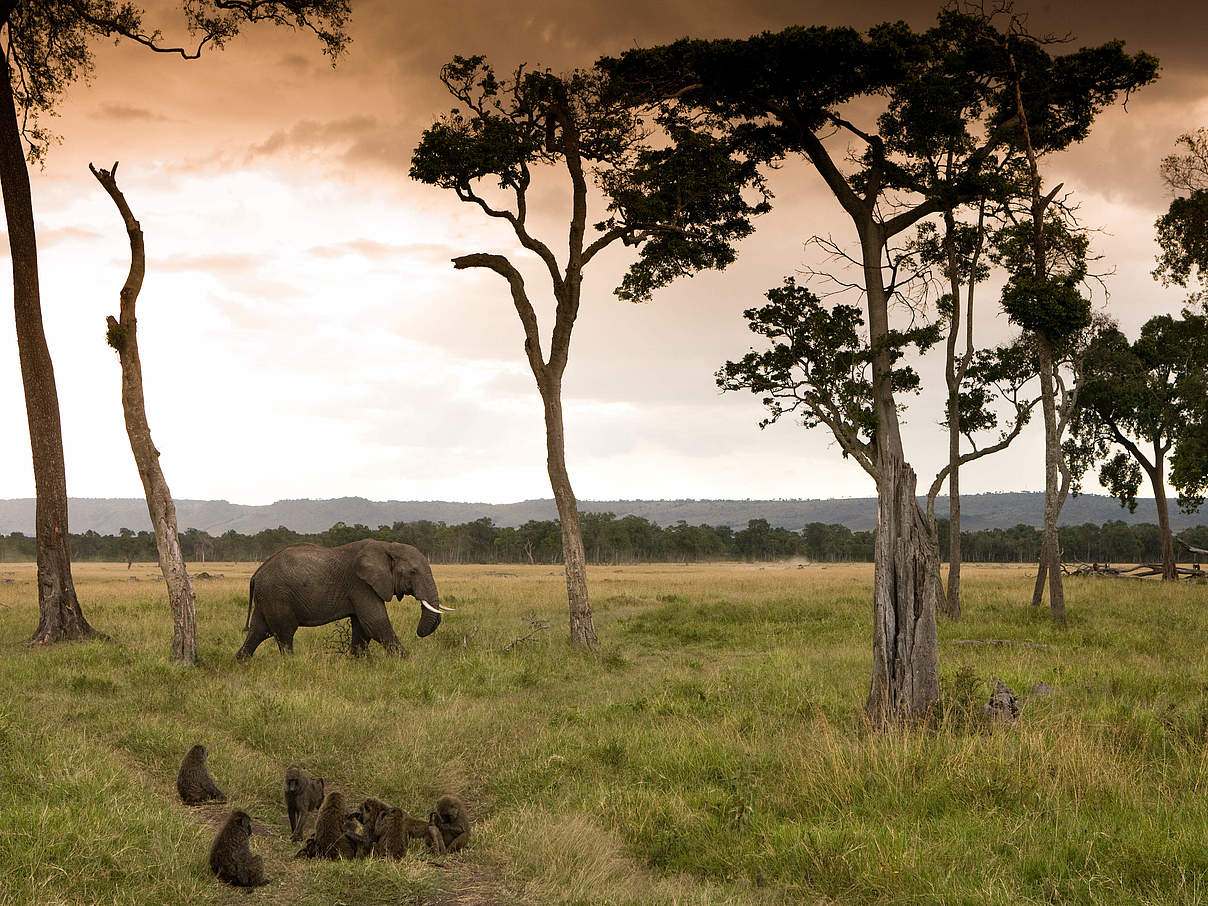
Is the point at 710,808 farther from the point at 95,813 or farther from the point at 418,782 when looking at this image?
the point at 95,813

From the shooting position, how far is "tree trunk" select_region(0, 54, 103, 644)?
1775 cm

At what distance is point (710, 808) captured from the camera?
298 inches

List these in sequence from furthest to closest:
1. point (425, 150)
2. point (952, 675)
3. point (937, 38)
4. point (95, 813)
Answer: point (937, 38)
point (425, 150)
point (952, 675)
point (95, 813)

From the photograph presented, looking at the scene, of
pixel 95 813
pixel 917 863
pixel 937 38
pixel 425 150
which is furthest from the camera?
pixel 937 38

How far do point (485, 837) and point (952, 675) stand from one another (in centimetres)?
828

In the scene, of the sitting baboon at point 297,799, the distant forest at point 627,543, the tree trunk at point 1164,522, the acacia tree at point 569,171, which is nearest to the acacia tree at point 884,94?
the acacia tree at point 569,171

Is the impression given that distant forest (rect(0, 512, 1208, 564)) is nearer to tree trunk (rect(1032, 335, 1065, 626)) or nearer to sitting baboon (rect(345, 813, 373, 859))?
tree trunk (rect(1032, 335, 1065, 626))

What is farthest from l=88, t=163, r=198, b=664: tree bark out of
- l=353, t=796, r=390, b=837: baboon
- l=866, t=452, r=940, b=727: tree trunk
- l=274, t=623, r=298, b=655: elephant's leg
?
l=866, t=452, r=940, b=727: tree trunk

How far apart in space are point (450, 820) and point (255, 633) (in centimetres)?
1070

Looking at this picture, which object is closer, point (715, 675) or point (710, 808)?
point (710, 808)

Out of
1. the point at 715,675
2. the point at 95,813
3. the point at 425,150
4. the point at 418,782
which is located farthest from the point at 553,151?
the point at 95,813

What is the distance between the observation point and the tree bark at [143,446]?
15000mm

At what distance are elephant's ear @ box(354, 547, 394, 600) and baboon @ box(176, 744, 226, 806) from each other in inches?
334

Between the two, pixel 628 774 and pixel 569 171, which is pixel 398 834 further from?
pixel 569 171
